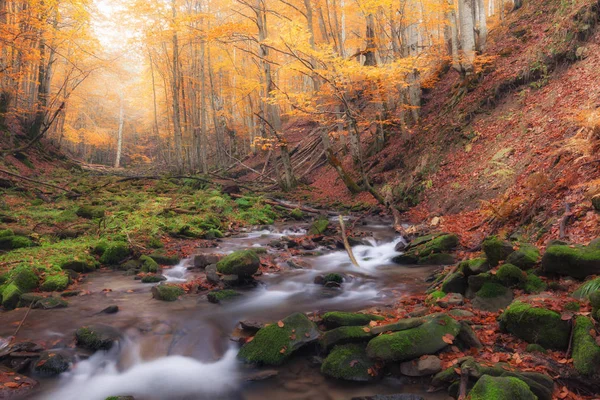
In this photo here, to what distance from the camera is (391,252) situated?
9117 millimetres

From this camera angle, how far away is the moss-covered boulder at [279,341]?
4220 millimetres

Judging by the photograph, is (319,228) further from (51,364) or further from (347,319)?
(51,364)

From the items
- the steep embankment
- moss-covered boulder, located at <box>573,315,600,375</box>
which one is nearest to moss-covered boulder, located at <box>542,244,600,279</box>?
the steep embankment

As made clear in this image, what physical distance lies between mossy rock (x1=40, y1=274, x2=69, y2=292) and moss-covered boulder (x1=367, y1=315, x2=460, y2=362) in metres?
5.54

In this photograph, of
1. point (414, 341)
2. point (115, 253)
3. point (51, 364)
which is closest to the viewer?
point (414, 341)

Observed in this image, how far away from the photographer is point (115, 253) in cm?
821

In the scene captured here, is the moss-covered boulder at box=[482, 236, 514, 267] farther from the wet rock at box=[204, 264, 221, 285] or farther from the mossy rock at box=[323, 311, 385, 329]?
the wet rock at box=[204, 264, 221, 285]

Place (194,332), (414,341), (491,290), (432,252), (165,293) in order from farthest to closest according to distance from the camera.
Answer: (432,252)
(165,293)
(194,332)
(491,290)
(414,341)

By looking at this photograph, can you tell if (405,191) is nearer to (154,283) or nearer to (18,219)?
(154,283)

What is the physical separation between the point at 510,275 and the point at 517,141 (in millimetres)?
6568

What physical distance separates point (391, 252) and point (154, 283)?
5536 millimetres

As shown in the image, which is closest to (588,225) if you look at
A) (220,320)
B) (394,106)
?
(220,320)

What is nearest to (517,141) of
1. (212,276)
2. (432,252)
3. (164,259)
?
(432,252)

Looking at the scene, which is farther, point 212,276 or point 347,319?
point 212,276
